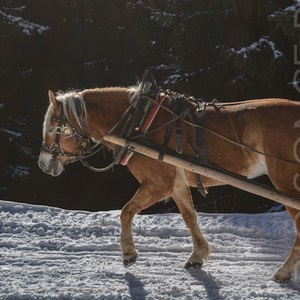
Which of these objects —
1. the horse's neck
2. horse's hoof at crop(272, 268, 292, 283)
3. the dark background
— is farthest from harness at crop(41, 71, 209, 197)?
the dark background

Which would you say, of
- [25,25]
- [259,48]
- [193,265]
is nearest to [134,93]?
[193,265]

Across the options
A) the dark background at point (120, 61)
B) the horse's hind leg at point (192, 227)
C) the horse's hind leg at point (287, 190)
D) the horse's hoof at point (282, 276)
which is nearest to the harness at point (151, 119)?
the horse's hind leg at point (192, 227)

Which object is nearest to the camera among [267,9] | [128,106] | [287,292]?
[287,292]

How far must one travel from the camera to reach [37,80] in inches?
487

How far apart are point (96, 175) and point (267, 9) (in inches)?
192

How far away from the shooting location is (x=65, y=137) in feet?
16.4

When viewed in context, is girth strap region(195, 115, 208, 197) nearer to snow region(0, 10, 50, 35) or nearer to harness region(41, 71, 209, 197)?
harness region(41, 71, 209, 197)

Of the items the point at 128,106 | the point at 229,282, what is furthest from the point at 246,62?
the point at 229,282

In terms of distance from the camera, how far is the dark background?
9.58 metres

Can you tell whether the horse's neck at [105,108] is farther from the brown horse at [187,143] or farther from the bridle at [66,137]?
the bridle at [66,137]

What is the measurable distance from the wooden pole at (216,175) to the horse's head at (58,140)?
1.37 feet

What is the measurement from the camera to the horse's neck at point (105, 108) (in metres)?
4.97

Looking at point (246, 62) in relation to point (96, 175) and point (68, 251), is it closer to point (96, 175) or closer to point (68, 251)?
point (96, 175)

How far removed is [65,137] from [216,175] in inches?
56.7
